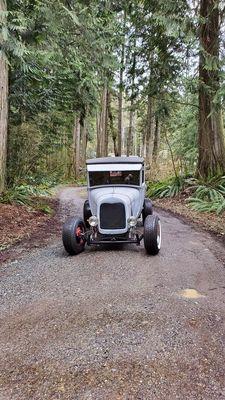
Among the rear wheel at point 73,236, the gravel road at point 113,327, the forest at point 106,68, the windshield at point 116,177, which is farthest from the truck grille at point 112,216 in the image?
the forest at point 106,68

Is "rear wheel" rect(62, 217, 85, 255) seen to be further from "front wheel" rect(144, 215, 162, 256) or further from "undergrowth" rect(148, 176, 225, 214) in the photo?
"undergrowth" rect(148, 176, 225, 214)

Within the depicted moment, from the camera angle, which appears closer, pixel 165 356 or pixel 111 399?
pixel 111 399

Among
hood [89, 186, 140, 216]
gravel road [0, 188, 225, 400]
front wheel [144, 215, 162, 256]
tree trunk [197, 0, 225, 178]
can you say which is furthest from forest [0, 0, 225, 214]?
gravel road [0, 188, 225, 400]

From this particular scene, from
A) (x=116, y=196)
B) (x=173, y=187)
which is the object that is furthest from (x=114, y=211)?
(x=173, y=187)

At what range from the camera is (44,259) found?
538 centimetres

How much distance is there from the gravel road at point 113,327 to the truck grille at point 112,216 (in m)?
0.53

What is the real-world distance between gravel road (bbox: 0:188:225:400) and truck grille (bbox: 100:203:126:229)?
525mm

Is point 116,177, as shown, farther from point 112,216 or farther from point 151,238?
point 151,238

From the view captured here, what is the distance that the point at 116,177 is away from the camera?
649 centimetres

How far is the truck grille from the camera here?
5652mm

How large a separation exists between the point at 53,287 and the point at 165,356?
186 cm

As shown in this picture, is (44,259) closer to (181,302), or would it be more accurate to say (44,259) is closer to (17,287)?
(17,287)

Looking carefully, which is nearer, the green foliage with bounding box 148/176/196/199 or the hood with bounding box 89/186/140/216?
the hood with bounding box 89/186/140/216

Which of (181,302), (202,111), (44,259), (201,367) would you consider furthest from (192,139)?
(201,367)
